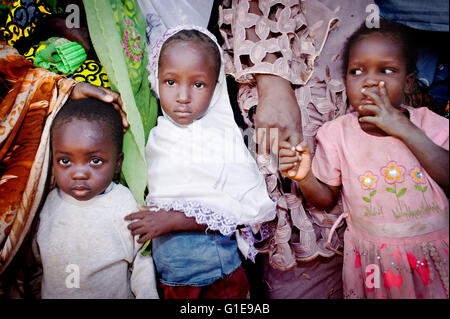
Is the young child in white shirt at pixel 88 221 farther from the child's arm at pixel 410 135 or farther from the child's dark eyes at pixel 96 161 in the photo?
the child's arm at pixel 410 135

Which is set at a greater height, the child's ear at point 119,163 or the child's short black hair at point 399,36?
the child's short black hair at point 399,36

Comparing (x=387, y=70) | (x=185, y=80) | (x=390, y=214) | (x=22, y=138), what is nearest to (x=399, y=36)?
(x=387, y=70)

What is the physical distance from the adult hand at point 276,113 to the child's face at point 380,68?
0.21 meters

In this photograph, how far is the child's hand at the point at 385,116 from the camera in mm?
1019

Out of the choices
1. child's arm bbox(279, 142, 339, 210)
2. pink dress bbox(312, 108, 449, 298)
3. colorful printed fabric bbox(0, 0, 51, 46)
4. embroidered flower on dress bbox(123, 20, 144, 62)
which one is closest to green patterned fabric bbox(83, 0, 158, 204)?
embroidered flower on dress bbox(123, 20, 144, 62)

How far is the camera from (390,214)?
1032 mm

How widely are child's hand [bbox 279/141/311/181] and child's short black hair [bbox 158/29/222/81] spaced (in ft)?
1.34

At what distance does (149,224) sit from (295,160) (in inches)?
19.9

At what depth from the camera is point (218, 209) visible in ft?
3.67

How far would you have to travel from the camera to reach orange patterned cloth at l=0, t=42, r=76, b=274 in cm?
107

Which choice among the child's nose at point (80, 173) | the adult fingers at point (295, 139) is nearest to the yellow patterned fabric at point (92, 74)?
the child's nose at point (80, 173)

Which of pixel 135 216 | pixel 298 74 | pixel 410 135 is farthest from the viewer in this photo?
pixel 298 74

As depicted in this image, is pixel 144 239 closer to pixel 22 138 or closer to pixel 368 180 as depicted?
pixel 22 138

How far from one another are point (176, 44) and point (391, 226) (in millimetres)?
910
